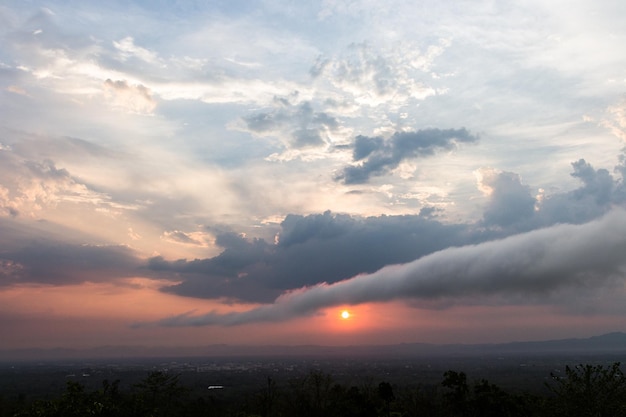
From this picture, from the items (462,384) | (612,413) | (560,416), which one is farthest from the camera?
(462,384)

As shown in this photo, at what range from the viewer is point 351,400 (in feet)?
228

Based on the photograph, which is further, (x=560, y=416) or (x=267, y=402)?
(x=267, y=402)

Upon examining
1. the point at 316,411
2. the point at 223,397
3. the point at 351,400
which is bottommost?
the point at 223,397

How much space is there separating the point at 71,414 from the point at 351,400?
3458 cm

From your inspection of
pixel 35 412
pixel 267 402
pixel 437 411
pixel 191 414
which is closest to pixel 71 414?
pixel 35 412

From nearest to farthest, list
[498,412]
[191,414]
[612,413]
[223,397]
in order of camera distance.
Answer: [612,413] → [498,412] → [191,414] → [223,397]

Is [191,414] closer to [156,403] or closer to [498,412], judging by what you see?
[156,403]

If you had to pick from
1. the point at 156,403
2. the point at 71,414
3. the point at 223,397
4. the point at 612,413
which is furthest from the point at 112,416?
the point at 223,397

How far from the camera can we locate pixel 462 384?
235ft

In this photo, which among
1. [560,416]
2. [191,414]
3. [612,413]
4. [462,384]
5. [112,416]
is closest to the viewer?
[612,413]

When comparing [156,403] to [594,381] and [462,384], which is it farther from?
[594,381]

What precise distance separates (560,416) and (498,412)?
11.3 m

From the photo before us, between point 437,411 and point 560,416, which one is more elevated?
point 560,416

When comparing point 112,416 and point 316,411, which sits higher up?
point 112,416
